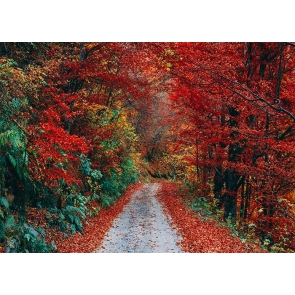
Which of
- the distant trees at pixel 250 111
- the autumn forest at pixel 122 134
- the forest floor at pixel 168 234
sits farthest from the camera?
the distant trees at pixel 250 111

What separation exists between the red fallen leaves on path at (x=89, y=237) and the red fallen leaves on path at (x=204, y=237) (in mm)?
2390

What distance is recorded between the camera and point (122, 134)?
632 inches

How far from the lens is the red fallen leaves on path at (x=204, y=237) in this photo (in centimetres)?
835

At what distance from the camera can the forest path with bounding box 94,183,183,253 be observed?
853 cm

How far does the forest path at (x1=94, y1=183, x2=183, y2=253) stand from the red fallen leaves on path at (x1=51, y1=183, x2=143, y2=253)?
212 millimetres

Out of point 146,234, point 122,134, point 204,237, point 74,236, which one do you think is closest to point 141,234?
point 146,234

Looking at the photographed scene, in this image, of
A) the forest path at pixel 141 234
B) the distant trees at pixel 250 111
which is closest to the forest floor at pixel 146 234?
the forest path at pixel 141 234

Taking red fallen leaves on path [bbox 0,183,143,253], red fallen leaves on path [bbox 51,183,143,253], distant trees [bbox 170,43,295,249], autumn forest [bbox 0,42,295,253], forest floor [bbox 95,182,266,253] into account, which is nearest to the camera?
autumn forest [bbox 0,42,295,253]

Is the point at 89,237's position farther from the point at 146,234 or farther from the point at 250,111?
the point at 250,111

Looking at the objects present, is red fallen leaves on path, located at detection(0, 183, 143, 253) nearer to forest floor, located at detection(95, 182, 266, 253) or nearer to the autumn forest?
the autumn forest

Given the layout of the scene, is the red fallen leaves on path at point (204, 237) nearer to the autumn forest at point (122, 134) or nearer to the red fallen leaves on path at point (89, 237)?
the autumn forest at point (122, 134)

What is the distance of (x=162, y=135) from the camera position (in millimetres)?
34094

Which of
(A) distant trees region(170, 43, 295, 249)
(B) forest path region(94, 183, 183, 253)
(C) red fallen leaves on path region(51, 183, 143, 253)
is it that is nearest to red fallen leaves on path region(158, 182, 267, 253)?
(B) forest path region(94, 183, 183, 253)
